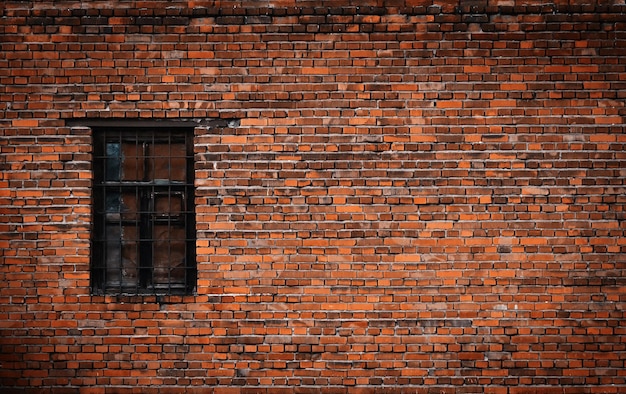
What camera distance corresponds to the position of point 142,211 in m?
5.54

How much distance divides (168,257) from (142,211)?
1.64ft

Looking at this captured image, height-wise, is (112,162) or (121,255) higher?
(112,162)

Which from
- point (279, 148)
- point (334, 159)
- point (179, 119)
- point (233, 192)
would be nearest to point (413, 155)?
point (334, 159)

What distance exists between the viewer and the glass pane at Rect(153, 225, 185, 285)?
556 centimetres

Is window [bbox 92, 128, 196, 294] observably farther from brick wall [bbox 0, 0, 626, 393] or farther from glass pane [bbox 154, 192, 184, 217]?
brick wall [bbox 0, 0, 626, 393]

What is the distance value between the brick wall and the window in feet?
0.50

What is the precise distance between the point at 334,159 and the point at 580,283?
2544mm

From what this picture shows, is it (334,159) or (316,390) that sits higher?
(334,159)

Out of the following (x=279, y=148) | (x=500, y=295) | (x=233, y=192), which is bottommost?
(x=500, y=295)

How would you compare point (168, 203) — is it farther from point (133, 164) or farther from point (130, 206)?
point (133, 164)

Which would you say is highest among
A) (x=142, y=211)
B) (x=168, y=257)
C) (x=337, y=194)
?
(x=337, y=194)

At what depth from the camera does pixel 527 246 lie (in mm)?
5418

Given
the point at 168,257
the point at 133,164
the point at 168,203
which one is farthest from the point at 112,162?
the point at 168,257

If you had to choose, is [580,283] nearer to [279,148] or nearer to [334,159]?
[334,159]
